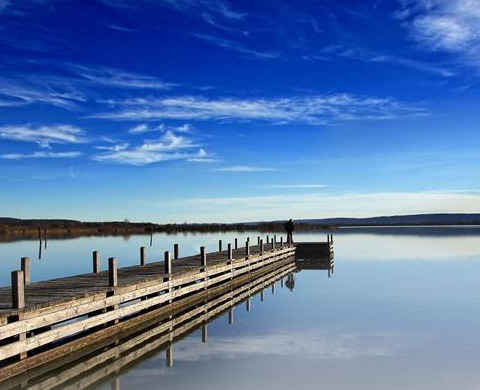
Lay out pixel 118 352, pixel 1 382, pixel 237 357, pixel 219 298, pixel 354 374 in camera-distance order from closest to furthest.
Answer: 1. pixel 1 382
2. pixel 354 374
3. pixel 237 357
4. pixel 118 352
5. pixel 219 298

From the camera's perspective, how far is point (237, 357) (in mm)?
13414

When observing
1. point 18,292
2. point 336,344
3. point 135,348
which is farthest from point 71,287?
point 336,344

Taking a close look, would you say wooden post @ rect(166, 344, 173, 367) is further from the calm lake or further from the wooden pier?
the wooden pier

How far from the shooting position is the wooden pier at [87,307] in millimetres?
11781

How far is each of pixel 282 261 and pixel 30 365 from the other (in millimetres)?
31690

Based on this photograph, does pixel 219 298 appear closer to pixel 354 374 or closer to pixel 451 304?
pixel 451 304

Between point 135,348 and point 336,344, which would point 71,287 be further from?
point 336,344

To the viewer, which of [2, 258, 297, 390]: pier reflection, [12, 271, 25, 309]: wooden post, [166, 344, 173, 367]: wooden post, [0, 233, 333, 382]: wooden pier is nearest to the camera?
[2, 258, 297, 390]: pier reflection

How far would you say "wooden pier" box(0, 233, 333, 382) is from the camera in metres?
11.8

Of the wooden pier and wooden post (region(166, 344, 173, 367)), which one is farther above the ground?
the wooden pier

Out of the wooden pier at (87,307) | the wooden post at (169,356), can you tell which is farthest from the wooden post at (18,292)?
the wooden post at (169,356)

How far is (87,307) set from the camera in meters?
14.4

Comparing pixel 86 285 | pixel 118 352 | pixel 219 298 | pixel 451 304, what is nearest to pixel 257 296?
pixel 219 298

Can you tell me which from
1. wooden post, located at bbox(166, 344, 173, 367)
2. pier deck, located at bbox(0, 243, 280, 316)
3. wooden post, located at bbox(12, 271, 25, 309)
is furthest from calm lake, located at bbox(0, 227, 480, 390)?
pier deck, located at bbox(0, 243, 280, 316)
